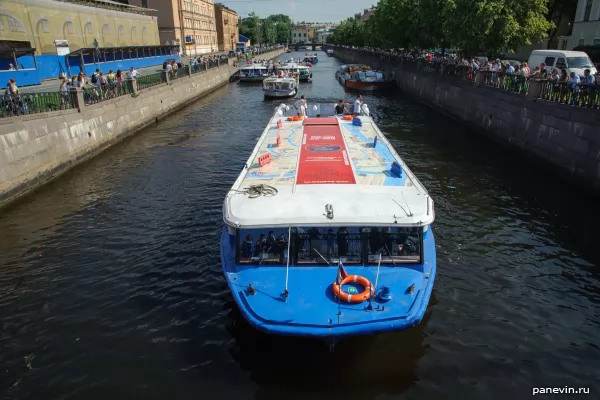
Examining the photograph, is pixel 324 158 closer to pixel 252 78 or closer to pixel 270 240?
pixel 270 240

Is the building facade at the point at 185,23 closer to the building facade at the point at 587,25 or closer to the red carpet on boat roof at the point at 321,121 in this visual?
the building facade at the point at 587,25

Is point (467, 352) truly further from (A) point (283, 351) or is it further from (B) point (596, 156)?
A: (B) point (596, 156)

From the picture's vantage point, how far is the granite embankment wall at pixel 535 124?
19.2 m

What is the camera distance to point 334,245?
986cm

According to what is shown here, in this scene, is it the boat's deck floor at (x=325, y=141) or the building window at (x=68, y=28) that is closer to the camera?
the boat's deck floor at (x=325, y=141)

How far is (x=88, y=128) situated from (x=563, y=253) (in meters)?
24.4

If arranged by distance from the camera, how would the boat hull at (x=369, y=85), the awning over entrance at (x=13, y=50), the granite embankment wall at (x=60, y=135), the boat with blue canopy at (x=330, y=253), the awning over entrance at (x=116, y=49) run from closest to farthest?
1. the boat with blue canopy at (x=330, y=253)
2. the granite embankment wall at (x=60, y=135)
3. the awning over entrance at (x=13, y=50)
4. the awning over entrance at (x=116, y=49)
5. the boat hull at (x=369, y=85)

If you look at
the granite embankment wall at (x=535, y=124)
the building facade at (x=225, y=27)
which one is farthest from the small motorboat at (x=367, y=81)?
the building facade at (x=225, y=27)

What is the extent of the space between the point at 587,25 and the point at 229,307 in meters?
51.0

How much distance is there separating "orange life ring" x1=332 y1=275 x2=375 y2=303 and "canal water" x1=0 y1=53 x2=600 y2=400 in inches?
64.1

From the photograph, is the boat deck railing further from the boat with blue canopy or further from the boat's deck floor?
the boat with blue canopy

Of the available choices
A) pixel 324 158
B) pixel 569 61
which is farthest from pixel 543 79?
pixel 324 158

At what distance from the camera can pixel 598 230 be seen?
1592 centimetres

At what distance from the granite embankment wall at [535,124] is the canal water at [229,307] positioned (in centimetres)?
116
